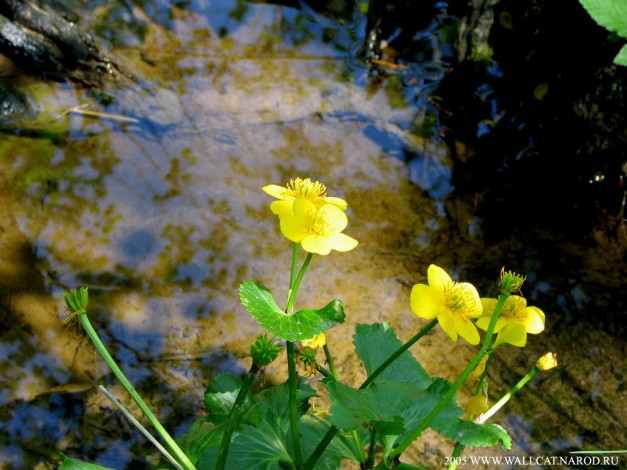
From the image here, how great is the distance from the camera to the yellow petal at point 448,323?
4.90 ft

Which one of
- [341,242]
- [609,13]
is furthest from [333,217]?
[609,13]

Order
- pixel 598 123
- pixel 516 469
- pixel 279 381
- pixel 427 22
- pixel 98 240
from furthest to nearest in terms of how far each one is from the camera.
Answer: pixel 427 22 < pixel 598 123 < pixel 98 240 < pixel 279 381 < pixel 516 469

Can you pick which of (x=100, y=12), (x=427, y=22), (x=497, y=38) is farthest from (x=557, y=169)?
(x=100, y=12)

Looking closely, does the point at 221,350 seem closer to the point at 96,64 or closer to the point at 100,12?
the point at 96,64

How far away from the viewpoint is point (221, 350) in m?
2.65

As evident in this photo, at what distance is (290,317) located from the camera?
1.51 m

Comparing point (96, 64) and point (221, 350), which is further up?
point (96, 64)

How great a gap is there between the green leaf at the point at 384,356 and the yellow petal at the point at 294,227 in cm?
43

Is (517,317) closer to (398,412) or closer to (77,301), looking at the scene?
(398,412)

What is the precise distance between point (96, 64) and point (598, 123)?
11.1 ft

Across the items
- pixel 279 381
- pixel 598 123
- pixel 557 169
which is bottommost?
pixel 279 381

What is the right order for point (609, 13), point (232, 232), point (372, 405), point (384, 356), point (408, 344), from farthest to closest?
point (232, 232) → point (609, 13) → point (384, 356) → point (372, 405) → point (408, 344)

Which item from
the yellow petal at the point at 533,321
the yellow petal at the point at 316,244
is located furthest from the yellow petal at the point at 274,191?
the yellow petal at the point at 533,321

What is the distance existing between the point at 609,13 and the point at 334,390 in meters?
2.67
